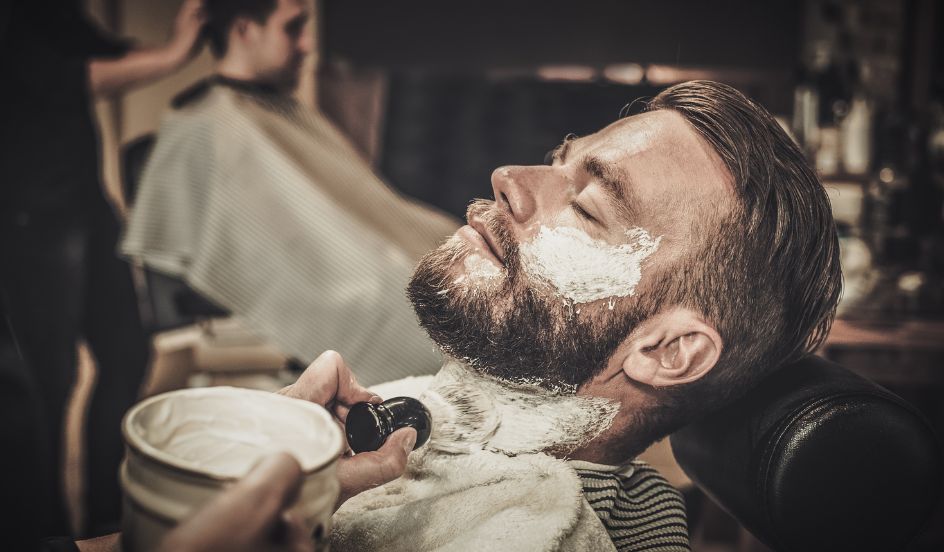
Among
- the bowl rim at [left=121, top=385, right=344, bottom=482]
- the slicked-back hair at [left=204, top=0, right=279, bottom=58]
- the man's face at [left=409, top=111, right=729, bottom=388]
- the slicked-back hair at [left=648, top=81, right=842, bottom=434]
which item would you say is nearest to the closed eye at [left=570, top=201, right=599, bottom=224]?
the man's face at [left=409, top=111, right=729, bottom=388]

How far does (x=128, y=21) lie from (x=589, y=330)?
1546mm

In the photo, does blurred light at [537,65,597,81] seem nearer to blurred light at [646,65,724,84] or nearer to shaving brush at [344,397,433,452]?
blurred light at [646,65,724,84]

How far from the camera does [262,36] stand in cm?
192

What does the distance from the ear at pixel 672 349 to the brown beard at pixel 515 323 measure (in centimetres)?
2

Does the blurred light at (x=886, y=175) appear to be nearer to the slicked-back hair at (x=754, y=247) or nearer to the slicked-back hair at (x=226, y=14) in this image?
the slicked-back hair at (x=754, y=247)

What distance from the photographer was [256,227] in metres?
1.90

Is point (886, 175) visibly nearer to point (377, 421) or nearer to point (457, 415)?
point (457, 415)

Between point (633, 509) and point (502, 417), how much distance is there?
21 cm

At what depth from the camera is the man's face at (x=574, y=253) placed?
0.83m

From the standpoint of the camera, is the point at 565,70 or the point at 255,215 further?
the point at 565,70

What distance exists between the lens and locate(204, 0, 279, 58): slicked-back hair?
185cm

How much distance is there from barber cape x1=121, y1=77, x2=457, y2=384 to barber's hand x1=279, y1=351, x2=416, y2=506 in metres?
0.87

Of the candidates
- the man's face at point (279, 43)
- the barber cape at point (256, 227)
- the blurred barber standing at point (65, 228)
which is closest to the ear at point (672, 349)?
the barber cape at point (256, 227)

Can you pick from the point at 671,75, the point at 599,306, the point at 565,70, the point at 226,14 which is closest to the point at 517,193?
the point at 599,306
